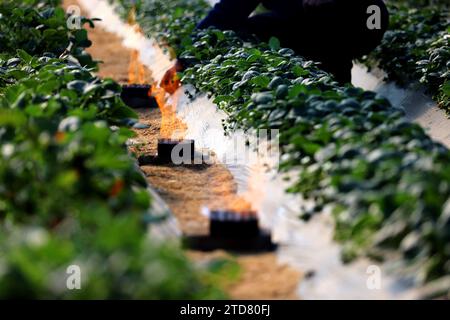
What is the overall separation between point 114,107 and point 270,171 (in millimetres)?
1074

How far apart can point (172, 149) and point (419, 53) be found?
3.03 m

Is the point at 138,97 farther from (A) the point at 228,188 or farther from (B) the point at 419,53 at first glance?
(A) the point at 228,188

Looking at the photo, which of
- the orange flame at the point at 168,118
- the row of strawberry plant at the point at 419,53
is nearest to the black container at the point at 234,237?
the orange flame at the point at 168,118

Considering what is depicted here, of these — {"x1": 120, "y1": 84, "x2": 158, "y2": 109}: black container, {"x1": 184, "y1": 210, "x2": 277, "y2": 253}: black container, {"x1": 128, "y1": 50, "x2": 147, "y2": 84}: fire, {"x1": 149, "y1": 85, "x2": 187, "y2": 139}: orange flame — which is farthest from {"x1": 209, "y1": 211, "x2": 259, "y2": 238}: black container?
{"x1": 128, "y1": 50, "x2": 147, "y2": 84}: fire

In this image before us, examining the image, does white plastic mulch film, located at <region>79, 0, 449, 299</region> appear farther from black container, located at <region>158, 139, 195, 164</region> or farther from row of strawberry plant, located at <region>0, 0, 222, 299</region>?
row of strawberry plant, located at <region>0, 0, 222, 299</region>

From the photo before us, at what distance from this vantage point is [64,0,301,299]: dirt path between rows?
3.99 meters

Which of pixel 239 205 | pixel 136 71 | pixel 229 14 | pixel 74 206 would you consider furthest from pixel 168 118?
pixel 74 206

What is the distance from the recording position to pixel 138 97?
8.66m

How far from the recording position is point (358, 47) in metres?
8.39

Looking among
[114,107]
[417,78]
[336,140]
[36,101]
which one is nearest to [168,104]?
[417,78]

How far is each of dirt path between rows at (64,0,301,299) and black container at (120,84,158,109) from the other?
0.51 ft

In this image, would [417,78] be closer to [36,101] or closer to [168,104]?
[168,104]

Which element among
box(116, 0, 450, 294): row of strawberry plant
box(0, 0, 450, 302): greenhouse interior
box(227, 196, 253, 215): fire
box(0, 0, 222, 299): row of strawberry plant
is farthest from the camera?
box(227, 196, 253, 215): fire

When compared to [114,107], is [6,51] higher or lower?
higher
